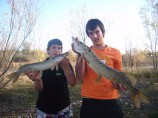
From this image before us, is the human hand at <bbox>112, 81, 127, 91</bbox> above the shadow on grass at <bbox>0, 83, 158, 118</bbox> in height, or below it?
above

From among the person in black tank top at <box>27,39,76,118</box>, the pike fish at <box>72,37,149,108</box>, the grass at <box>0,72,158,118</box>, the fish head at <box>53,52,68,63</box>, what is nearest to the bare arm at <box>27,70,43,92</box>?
the person in black tank top at <box>27,39,76,118</box>

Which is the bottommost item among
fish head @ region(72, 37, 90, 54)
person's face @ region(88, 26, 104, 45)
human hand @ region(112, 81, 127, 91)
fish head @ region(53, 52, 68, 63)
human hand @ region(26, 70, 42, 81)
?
human hand @ region(112, 81, 127, 91)

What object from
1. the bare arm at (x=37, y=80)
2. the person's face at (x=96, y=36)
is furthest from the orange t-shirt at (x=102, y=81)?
the bare arm at (x=37, y=80)

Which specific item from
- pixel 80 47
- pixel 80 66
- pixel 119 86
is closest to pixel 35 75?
pixel 80 66

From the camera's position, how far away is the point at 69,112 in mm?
3438

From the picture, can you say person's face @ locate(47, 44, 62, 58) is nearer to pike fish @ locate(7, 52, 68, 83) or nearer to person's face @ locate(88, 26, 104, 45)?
pike fish @ locate(7, 52, 68, 83)

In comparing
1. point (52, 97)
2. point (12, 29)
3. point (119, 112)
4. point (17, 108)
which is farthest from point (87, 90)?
point (12, 29)

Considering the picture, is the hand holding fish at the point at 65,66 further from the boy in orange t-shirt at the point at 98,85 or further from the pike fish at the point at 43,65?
the boy in orange t-shirt at the point at 98,85

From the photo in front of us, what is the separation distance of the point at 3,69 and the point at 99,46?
789cm

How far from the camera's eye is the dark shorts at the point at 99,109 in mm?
2859

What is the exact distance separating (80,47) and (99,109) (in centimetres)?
82

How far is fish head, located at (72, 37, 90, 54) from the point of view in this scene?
263cm

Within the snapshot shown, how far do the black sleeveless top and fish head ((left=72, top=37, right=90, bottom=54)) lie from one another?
0.85 m

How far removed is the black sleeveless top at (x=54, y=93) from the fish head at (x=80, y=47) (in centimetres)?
85
